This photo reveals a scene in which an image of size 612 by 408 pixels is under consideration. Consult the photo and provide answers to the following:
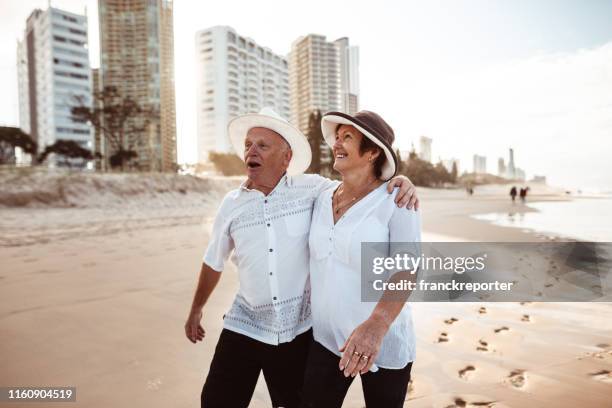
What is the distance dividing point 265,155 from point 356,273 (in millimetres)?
1005

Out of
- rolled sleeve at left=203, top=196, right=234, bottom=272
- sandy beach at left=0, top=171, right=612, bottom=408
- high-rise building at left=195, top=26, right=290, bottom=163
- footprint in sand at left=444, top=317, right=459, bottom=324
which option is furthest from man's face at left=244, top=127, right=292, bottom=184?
high-rise building at left=195, top=26, right=290, bottom=163

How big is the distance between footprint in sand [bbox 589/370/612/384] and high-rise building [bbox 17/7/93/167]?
344ft

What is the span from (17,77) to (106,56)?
52.5 meters

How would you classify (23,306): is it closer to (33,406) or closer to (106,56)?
(33,406)

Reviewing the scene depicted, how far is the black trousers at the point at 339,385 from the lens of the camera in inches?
74.2

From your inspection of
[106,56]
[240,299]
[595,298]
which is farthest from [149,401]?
[106,56]

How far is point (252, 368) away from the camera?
2.32 meters

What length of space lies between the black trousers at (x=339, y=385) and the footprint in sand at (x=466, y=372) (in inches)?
68.5

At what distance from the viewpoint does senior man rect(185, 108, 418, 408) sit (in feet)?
7.45

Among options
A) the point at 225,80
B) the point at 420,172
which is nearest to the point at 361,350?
the point at 420,172

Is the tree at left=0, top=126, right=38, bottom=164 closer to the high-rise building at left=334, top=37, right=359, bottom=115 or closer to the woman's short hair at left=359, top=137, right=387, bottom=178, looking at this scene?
the woman's short hair at left=359, top=137, right=387, bottom=178

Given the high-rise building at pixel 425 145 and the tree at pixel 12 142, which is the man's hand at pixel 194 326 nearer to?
the tree at pixel 12 142

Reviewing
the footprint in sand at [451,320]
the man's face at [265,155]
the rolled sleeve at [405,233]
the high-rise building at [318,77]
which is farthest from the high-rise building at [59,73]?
the rolled sleeve at [405,233]

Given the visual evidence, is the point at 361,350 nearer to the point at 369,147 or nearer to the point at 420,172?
the point at 369,147
